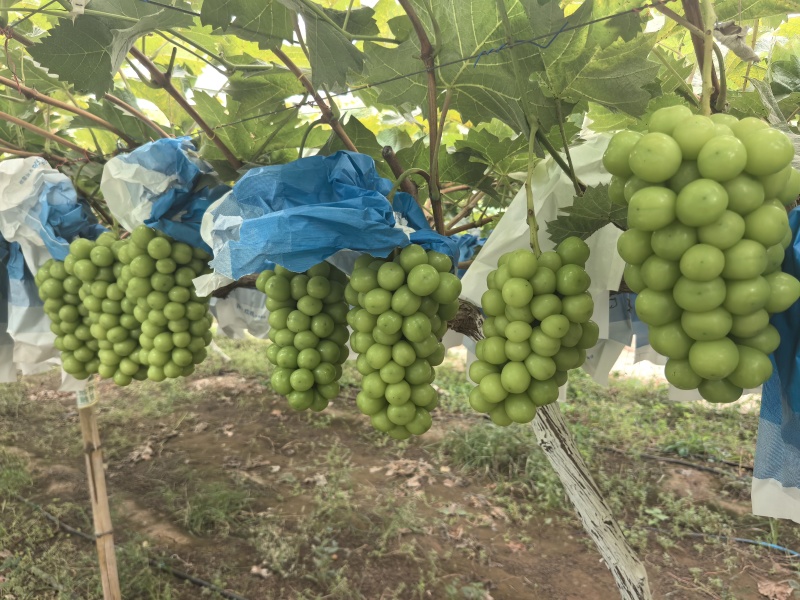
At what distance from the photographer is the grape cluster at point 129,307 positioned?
1.14 m

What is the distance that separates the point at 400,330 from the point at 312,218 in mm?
201

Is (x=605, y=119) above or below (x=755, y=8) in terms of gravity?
below

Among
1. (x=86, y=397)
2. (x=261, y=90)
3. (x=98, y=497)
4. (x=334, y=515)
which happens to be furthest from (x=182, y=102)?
(x=334, y=515)

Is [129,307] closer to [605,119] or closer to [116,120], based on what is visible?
[116,120]

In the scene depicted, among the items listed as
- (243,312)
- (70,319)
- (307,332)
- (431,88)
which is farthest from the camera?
(243,312)

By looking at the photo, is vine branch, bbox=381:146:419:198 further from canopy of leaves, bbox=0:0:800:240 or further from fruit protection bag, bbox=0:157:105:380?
fruit protection bag, bbox=0:157:105:380

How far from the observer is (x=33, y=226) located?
1.39m

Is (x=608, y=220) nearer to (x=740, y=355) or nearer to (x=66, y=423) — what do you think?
(x=740, y=355)

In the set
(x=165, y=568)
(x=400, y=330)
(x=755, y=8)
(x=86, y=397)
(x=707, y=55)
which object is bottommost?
(x=165, y=568)

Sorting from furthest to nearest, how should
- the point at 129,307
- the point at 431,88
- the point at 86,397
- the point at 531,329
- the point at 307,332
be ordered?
the point at 86,397, the point at 129,307, the point at 307,332, the point at 431,88, the point at 531,329

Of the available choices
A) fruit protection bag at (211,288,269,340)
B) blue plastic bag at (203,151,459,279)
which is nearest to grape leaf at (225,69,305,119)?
blue plastic bag at (203,151,459,279)

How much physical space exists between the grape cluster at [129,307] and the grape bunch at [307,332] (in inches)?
14.3

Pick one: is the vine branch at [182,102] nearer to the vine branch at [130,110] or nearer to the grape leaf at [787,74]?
the vine branch at [130,110]

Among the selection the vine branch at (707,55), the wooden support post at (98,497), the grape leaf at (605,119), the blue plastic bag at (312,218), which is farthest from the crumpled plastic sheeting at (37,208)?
the vine branch at (707,55)
